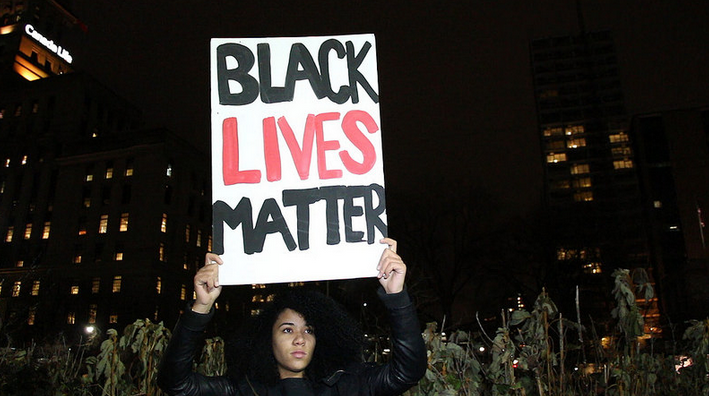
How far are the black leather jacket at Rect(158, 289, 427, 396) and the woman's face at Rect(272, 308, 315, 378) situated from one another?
0.10 meters

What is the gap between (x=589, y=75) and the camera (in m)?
95.2

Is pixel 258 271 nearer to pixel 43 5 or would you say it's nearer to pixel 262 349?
pixel 262 349

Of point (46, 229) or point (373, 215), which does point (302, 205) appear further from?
point (46, 229)

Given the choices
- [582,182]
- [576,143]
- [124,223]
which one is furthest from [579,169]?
[124,223]

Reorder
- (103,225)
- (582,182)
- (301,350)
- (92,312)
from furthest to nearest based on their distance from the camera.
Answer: (582,182) < (103,225) < (92,312) < (301,350)

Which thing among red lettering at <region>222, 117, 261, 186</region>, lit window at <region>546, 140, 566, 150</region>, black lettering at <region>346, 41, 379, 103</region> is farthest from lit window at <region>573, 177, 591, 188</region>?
red lettering at <region>222, 117, 261, 186</region>

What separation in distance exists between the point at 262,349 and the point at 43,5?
103 meters

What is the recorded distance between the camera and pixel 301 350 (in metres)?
2.35

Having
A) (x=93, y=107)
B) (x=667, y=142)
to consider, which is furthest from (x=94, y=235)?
(x=667, y=142)

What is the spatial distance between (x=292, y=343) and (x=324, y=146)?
0.87 metres

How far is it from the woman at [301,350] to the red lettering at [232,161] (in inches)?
14.7

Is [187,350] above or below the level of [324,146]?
below

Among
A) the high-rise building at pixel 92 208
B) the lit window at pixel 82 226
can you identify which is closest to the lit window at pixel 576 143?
the high-rise building at pixel 92 208

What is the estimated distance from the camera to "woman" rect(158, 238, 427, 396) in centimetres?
215
